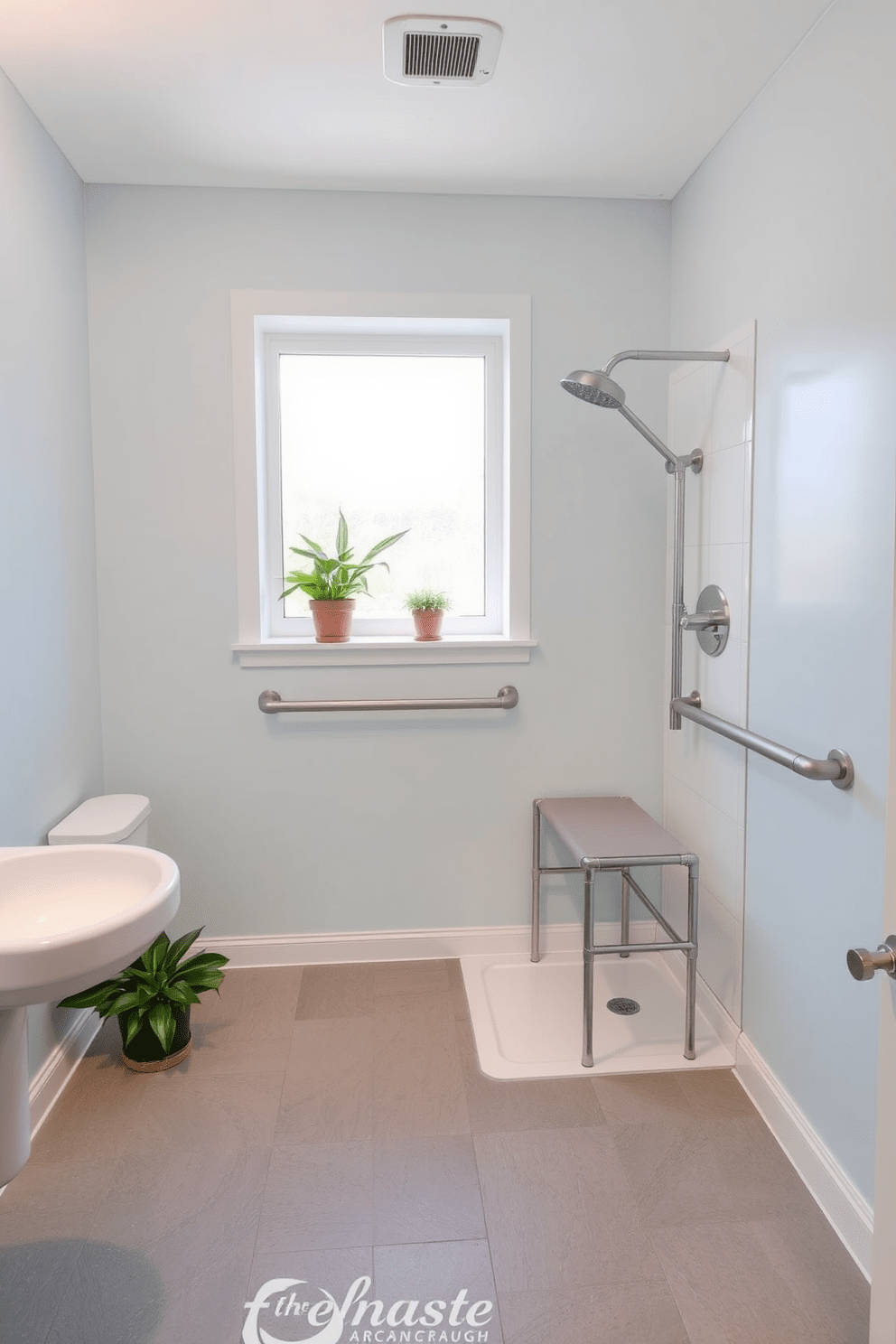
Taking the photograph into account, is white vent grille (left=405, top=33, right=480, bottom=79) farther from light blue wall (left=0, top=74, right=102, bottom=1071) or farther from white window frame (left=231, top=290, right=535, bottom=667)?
light blue wall (left=0, top=74, right=102, bottom=1071)

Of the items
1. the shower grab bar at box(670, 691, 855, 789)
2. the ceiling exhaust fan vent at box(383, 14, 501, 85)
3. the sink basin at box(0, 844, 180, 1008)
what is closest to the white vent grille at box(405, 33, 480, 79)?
the ceiling exhaust fan vent at box(383, 14, 501, 85)

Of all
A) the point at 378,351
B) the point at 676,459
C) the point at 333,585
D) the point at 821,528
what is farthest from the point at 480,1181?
the point at 378,351

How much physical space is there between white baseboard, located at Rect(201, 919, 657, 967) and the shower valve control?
959mm

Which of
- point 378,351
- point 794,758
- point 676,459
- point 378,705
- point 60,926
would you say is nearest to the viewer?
point 60,926

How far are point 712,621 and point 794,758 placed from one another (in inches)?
23.9

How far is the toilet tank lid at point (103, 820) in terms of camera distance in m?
2.11

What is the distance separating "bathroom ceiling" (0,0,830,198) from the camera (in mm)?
1728

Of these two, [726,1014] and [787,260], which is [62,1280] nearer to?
[726,1014]

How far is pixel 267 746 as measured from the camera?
2.64 meters

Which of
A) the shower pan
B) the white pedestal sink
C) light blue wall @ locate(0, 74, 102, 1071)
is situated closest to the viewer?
the white pedestal sink

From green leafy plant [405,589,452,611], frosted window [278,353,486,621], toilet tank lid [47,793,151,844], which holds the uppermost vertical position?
frosted window [278,353,486,621]

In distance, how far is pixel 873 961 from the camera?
0.96 m

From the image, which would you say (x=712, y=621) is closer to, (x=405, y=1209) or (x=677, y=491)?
(x=677, y=491)

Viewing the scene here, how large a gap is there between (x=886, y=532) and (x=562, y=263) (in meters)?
1.46
